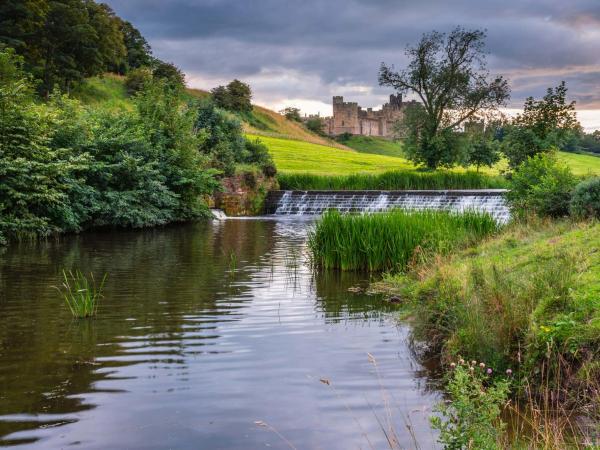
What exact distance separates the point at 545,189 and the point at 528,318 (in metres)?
8.97

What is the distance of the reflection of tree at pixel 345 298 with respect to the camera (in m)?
8.81

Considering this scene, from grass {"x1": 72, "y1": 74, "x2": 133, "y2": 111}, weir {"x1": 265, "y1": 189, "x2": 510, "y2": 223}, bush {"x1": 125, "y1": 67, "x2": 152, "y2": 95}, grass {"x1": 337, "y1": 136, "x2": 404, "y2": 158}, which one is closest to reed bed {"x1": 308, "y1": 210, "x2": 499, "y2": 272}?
weir {"x1": 265, "y1": 189, "x2": 510, "y2": 223}

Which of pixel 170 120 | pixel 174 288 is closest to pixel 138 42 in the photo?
pixel 170 120

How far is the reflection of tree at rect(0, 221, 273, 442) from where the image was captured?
5676mm

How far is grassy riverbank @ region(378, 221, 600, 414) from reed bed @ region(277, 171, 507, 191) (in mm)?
26067

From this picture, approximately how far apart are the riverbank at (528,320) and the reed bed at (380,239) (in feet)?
9.79

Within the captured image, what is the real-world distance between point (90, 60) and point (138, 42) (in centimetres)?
2194

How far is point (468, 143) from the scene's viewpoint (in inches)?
1750

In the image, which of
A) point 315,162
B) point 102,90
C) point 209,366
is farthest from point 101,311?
point 102,90

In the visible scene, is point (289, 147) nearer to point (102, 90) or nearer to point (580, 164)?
point (102, 90)

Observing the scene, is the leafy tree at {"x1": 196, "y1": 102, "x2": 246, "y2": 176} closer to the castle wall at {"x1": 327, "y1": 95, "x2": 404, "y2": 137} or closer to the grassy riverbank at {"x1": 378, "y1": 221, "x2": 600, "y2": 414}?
the grassy riverbank at {"x1": 378, "y1": 221, "x2": 600, "y2": 414}

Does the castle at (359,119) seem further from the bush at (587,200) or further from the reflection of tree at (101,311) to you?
the bush at (587,200)

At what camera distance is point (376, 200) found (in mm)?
29797

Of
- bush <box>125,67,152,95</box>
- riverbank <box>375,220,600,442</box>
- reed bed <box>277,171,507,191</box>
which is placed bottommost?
riverbank <box>375,220,600,442</box>
